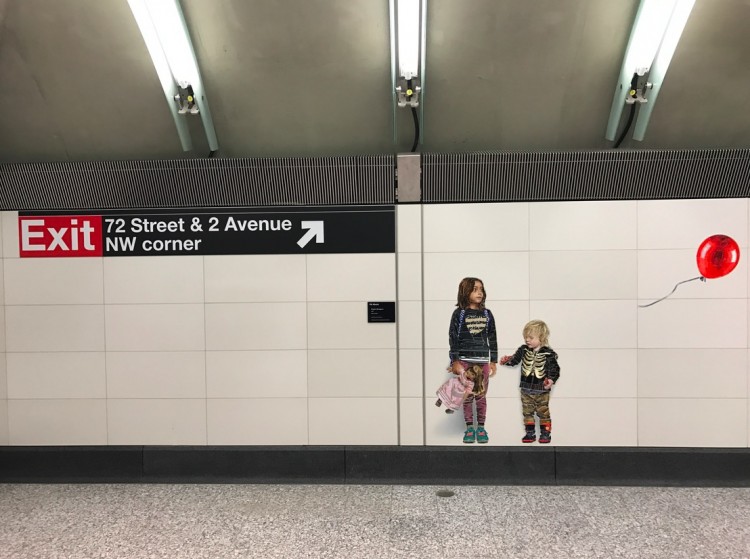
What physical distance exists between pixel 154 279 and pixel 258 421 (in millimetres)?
1267

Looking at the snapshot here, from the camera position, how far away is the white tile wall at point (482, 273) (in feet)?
11.9

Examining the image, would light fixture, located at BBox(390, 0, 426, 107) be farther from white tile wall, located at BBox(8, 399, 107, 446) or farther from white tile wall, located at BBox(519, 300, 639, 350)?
white tile wall, located at BBox(8, 399, 107, 446)

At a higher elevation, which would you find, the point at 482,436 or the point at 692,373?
the point at 692,373

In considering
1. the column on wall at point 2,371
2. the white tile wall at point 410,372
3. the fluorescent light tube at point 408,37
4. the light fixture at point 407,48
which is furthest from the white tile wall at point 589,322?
the column on wall at point 2,371

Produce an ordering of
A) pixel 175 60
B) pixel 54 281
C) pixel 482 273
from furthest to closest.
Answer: pixel 54 281
pixel 482 273
pixel 175 60

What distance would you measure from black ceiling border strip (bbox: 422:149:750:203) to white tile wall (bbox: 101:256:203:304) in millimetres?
1766

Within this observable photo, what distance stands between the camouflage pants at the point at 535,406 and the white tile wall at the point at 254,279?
1.73 metres

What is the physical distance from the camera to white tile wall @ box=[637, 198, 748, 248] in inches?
139

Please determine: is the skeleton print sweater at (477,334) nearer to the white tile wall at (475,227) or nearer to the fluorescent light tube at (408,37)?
the white tile wall at (475,227)

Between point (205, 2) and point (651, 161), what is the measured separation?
3038mm

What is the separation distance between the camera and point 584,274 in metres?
3.62

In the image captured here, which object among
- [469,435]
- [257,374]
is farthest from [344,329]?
[469,435]

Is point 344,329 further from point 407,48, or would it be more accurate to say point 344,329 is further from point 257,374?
point 407,48

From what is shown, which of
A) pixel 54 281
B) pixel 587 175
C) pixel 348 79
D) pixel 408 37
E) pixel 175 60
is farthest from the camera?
pixel 54 281
